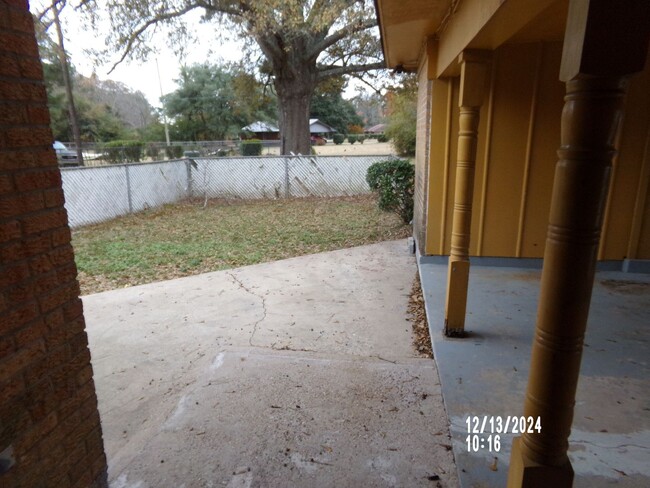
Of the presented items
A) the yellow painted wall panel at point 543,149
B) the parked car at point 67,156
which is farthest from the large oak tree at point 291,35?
the parked car at point 67,156

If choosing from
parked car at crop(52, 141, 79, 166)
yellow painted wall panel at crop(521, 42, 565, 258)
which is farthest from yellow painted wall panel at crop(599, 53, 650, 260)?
parked car at crop(52, 141, 79, 166)

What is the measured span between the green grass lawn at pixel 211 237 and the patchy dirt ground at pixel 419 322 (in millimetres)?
2740

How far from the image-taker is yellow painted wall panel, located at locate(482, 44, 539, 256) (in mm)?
4715

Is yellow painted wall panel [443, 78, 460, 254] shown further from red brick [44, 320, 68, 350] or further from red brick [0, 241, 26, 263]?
red brick [0, 241, 26, 263]

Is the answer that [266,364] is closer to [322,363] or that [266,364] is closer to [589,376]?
[322,363]

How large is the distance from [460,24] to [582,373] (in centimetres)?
265

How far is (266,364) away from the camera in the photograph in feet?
10.7

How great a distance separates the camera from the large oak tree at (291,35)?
1069cm

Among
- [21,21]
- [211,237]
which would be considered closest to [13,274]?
[21,21]

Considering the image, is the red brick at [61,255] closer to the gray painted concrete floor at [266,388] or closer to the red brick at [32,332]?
the red brick at [32,332]

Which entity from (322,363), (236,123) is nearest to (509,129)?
(322,363)

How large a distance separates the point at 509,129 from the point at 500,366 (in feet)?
10.1

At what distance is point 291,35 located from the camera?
12617mm
